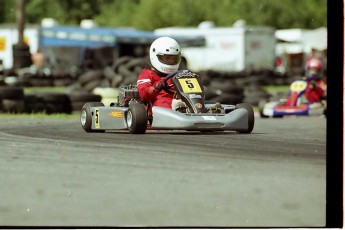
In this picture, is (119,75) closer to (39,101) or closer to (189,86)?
(39,101)

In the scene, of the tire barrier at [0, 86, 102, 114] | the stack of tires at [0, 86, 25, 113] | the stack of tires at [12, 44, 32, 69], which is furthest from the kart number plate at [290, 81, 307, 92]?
the stack of tires at [12, 44, 32, 69]

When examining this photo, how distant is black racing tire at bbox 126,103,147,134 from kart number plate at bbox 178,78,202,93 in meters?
0.58

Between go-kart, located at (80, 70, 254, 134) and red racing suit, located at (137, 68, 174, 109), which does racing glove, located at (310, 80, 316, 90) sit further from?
red racing suit, located at (137, 68, 174, 109)

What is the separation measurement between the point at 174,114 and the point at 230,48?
2686 centimetres

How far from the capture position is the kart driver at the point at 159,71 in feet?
30.2

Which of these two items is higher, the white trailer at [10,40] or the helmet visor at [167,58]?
the helmet visor at [167,58]

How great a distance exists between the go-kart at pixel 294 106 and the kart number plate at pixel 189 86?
211 inches

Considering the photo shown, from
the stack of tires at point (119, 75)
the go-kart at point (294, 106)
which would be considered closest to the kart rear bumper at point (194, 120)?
the go-kart at point (294, 106)

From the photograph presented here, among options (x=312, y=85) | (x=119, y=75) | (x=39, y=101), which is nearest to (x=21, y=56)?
(x=119, y=75)

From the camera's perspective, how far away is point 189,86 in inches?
361

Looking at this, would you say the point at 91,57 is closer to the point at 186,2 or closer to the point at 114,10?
the point at 114,10

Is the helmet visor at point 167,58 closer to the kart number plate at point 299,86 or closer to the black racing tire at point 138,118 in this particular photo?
the black racing tire at point 138,118

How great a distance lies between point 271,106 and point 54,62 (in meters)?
18.9

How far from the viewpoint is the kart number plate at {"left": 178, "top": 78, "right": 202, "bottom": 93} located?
9.14 metres
